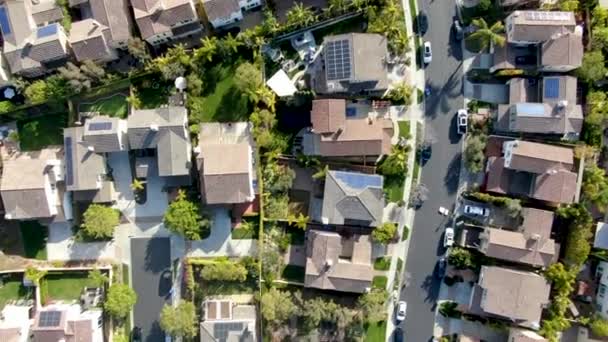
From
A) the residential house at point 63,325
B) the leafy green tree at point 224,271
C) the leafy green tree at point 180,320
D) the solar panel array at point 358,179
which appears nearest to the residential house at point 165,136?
the leafy green tree at point 224,271

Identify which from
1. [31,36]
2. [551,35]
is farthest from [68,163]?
[551,35]

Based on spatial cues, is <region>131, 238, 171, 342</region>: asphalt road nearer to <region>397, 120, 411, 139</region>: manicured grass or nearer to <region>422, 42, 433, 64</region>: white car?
<region>397, 120, 411, 139</region>: manicured grass

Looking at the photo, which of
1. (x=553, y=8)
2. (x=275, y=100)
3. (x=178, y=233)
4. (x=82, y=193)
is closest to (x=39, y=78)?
(x=82, y=193)

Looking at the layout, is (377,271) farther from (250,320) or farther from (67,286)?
(67,286)

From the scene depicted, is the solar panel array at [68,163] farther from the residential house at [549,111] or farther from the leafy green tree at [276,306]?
the residential house at [549,111]

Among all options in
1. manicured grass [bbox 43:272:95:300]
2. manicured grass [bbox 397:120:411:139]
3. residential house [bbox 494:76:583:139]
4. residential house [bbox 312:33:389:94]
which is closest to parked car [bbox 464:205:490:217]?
residential house [bbox 494:76:583:139]

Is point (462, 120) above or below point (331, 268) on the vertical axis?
above

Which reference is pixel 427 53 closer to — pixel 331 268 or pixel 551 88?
pixel 551 88

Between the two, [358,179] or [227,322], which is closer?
[358,179]
